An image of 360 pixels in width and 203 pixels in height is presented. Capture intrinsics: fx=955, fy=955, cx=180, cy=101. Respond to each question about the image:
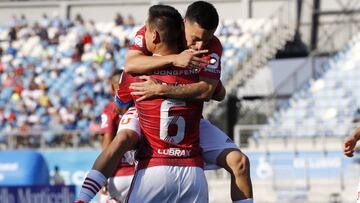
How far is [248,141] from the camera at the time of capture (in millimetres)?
24062

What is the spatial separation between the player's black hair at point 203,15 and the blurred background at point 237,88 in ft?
44.7

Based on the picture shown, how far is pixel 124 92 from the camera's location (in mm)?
8195

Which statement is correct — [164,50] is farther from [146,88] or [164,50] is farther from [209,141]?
[209,141]

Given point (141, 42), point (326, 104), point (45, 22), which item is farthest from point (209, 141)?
point (45, 22)

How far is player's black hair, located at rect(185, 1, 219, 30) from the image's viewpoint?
7188 millimetres

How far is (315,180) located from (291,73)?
9567 mm

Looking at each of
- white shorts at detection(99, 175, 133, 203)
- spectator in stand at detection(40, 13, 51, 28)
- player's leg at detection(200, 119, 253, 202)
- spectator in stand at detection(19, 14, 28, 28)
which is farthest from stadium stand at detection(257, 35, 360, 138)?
player's leg at detection(200, 119, 253, 202)

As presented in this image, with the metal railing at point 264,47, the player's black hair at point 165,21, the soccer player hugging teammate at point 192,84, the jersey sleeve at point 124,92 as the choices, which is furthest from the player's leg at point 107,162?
the metal railing at point 264,47

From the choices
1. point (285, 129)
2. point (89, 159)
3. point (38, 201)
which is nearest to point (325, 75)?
point (285, 129)

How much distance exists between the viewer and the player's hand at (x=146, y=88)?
7301 millimetres

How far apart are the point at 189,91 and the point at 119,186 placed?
3249 mm

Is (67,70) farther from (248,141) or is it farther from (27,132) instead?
(248,141)

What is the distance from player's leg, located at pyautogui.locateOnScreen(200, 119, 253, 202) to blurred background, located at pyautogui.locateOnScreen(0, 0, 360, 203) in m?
12.9

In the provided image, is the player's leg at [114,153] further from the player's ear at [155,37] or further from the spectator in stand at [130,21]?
the spectator in stand at [130,21]
